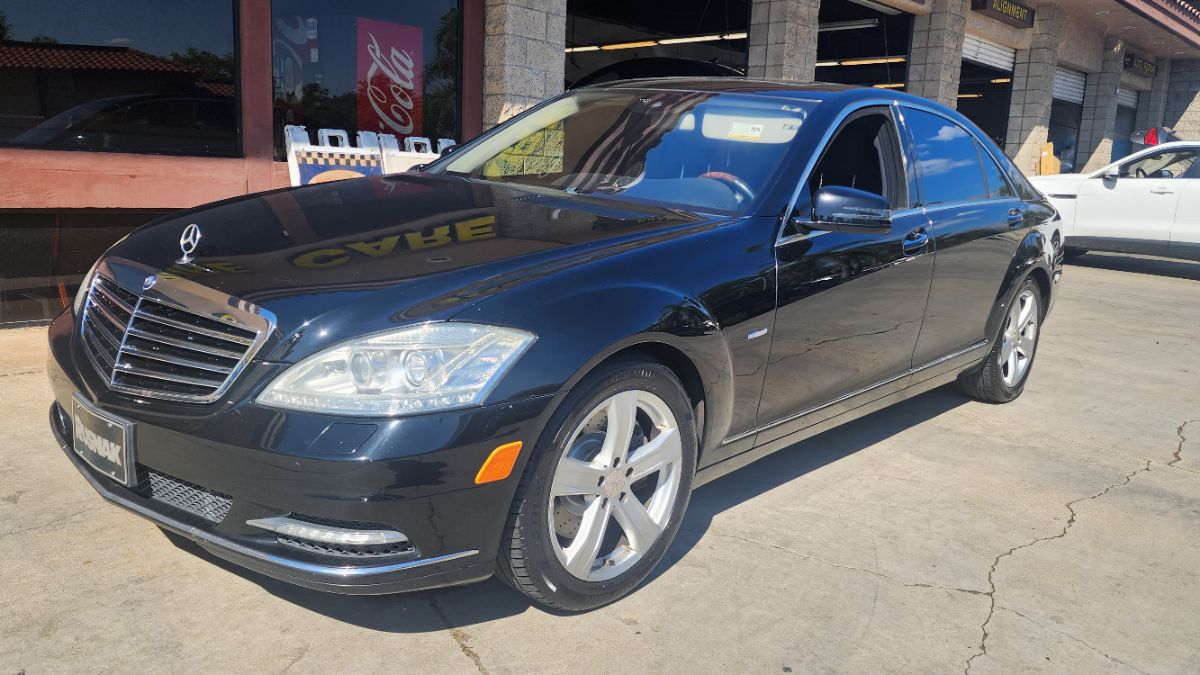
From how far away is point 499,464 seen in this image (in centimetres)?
246

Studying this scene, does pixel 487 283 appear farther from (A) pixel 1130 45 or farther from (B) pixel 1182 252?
(A) pixel 1130 45

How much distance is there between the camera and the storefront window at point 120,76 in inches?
240

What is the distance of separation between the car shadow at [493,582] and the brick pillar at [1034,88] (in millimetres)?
16730

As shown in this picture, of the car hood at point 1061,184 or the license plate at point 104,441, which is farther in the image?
the car hood at point 1061,184

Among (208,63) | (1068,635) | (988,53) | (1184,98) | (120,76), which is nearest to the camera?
(1068,635)

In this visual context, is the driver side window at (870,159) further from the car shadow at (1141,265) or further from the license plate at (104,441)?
the car shadow at (1141,265)

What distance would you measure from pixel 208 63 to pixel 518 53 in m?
2.75

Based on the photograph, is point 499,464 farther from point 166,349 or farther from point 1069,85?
point 1069,85

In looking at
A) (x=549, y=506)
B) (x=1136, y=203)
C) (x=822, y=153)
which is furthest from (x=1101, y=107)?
(x=549, y=506)

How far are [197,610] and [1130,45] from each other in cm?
2786

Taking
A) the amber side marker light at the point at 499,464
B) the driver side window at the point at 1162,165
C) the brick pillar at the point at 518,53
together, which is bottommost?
the amber side marker light at the point at 499,464

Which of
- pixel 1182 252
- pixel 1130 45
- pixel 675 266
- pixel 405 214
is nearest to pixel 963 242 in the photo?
pixel 675 266

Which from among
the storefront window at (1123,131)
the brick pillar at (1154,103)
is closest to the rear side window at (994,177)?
the storefront window at (1123,131)

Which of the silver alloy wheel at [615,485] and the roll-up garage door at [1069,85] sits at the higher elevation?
the roll-up garage door at [1069,85]
